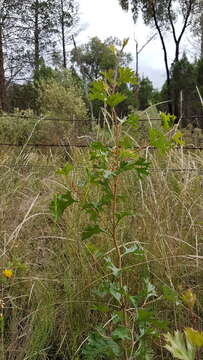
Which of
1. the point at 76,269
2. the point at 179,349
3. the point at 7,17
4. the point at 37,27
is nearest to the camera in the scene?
the point at 179,349

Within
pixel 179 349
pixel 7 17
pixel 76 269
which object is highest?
pixel 7 17

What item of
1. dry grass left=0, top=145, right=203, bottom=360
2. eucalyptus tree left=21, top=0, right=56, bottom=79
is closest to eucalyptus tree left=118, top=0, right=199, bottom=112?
eucalyptus tree left=21, top=0, right=56, bottom=79

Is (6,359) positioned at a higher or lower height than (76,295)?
lower

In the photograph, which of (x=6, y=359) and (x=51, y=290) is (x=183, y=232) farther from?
(x=6, y=359)

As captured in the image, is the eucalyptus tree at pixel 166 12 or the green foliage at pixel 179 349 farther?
the eucalyptus tree at pixel 166 12

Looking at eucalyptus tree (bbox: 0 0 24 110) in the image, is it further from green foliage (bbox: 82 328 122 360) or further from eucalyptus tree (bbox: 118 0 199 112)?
green foliage (bbox: 82 328 122 360)

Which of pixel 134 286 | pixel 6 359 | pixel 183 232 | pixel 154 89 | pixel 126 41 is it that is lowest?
pixel 6 359

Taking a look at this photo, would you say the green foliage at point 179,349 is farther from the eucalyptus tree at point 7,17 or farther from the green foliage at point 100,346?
the eucalyptus tree at point 7,17

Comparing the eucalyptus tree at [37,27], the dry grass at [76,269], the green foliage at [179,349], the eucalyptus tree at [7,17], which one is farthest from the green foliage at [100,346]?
the eucalyptus tree at [37,27]

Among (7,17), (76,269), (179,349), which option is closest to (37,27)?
(7,17)

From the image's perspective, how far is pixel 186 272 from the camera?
116 centimetres

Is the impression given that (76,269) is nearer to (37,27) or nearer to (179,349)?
(179,349)

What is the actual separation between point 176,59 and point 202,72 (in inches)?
57.2

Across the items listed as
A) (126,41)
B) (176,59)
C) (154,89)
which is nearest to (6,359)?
(126,41)
